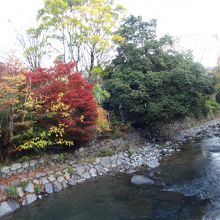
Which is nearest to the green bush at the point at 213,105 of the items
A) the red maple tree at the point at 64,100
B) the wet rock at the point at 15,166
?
the red maple tree at the point at 64,100

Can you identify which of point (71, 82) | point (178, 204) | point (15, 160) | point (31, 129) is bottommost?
point (178, 204)

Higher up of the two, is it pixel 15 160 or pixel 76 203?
pixel 15 160

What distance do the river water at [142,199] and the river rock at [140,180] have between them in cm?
28

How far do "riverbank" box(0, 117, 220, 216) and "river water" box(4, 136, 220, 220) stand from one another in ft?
1.73

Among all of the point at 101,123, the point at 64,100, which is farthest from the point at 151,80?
the point at 64,100

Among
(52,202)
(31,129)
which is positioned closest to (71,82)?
(31,129)

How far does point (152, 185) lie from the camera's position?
1156cm

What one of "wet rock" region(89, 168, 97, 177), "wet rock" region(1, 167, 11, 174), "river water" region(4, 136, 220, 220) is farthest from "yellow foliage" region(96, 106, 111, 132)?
"wet rock" region(1, 167, 11, 174)

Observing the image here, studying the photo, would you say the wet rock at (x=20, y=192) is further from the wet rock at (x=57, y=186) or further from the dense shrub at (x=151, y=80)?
the dense shrub at (x=151, y=80)

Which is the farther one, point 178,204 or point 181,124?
point 181,124

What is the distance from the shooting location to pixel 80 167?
43.5ft

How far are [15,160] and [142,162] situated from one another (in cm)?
660

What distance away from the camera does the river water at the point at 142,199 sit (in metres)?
9.03

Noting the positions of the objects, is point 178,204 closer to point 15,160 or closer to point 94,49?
point 15,160
